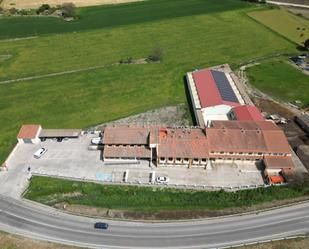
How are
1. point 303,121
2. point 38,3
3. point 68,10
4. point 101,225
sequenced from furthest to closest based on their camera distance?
point 38,3 < point 68,10 < point 303,121 < point 101,225

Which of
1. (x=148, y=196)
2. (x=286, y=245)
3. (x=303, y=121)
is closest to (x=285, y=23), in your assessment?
(x=303, y=121)

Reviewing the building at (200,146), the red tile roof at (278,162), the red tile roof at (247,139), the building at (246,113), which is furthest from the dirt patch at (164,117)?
the red tile roof at (278,162)

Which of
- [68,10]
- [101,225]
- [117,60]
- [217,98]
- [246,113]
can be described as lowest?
[117,60]

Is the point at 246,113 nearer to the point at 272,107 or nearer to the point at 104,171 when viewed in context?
the point at 272,107

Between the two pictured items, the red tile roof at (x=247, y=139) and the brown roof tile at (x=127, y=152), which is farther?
the brown roof tile at (x=127, y=152)

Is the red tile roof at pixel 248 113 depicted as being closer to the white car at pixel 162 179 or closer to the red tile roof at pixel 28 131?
the white car at pixel 162 179

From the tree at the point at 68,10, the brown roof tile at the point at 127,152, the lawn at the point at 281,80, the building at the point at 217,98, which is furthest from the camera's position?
the tree at the point at 68,10
